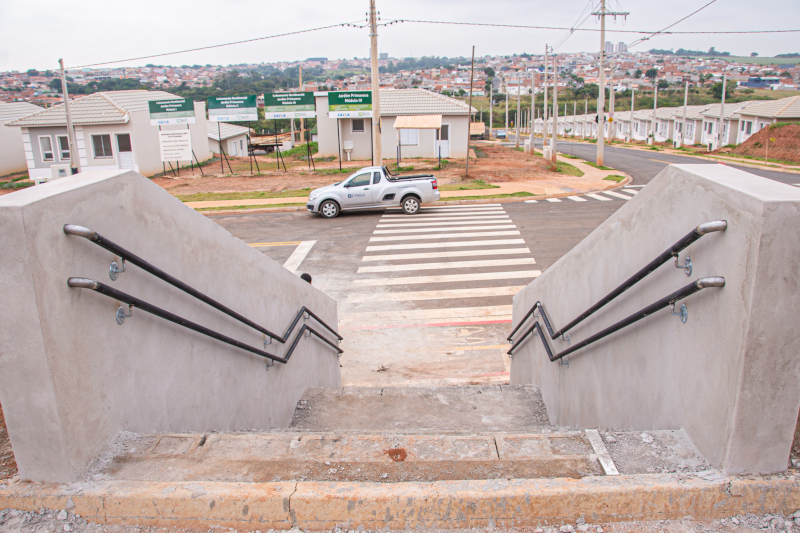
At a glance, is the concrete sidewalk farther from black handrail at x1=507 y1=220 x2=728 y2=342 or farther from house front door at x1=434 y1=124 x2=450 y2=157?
black handrail at x1=507 y1=220 x2=728 y2=342

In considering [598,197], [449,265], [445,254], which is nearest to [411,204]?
[445,254]

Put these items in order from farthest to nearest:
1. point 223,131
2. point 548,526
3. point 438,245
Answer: point 223,131 → point 438,245 → point 548,526

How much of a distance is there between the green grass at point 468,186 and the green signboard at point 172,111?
16.4 m

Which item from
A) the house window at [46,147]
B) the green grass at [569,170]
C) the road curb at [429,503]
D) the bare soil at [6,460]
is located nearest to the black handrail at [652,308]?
the road curb at [429,503]

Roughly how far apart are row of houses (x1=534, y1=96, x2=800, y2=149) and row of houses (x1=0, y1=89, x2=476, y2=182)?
493 inches

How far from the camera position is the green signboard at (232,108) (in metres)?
35.7

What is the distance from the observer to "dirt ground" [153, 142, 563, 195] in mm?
31047

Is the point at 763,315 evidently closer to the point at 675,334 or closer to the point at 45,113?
the point at 675,334

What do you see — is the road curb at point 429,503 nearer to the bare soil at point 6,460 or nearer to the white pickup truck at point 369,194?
the bare soil at point 6,460

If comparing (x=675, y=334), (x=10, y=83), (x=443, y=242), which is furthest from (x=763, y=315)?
(x=10, y=83)

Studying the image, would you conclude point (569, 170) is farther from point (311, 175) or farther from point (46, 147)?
point (46, 147)

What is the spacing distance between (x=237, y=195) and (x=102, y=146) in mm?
12879

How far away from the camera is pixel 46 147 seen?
3534 centimetres

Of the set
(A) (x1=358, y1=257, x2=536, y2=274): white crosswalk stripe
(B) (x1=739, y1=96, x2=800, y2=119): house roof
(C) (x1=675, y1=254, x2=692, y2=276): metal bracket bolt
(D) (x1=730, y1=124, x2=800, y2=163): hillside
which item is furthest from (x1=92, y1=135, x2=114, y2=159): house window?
(B) (x1=739, y1=96, x2=800, y2=119): house roof
